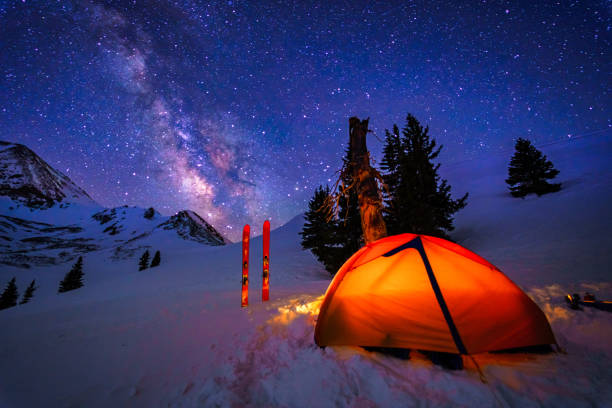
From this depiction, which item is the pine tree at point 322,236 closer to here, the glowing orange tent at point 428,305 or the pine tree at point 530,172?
the glowing orange tent at point 428,305

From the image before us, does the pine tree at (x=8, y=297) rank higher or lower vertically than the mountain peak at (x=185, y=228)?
lower

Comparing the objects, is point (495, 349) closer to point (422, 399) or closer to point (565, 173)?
point (422, 399)

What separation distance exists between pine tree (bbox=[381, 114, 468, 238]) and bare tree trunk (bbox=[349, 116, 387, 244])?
272 inches

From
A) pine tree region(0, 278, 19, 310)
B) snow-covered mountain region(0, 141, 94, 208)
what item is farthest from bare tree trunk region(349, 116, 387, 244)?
snow-covered mountain region(0, 141, 94, 208)

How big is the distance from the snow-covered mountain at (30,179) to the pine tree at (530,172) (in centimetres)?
20239

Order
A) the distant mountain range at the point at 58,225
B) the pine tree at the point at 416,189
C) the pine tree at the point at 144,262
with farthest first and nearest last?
1. the distant mountain range at the point at 58,225
2. the pine tree at the point at 144,262
3. the pine tree at the point at 416,189

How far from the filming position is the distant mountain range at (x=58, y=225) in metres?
61.4

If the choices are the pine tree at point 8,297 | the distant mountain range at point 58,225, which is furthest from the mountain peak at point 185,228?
the pine tree at point 8,297

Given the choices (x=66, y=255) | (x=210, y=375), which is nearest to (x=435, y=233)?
(x=210, y=375)

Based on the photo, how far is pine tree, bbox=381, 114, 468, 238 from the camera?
12062 mm

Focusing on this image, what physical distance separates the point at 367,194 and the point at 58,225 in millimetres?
156995

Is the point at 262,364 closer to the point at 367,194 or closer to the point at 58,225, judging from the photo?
the point at 367,194

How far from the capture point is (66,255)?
57406mm

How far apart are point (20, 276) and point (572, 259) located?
70005 millimetres
